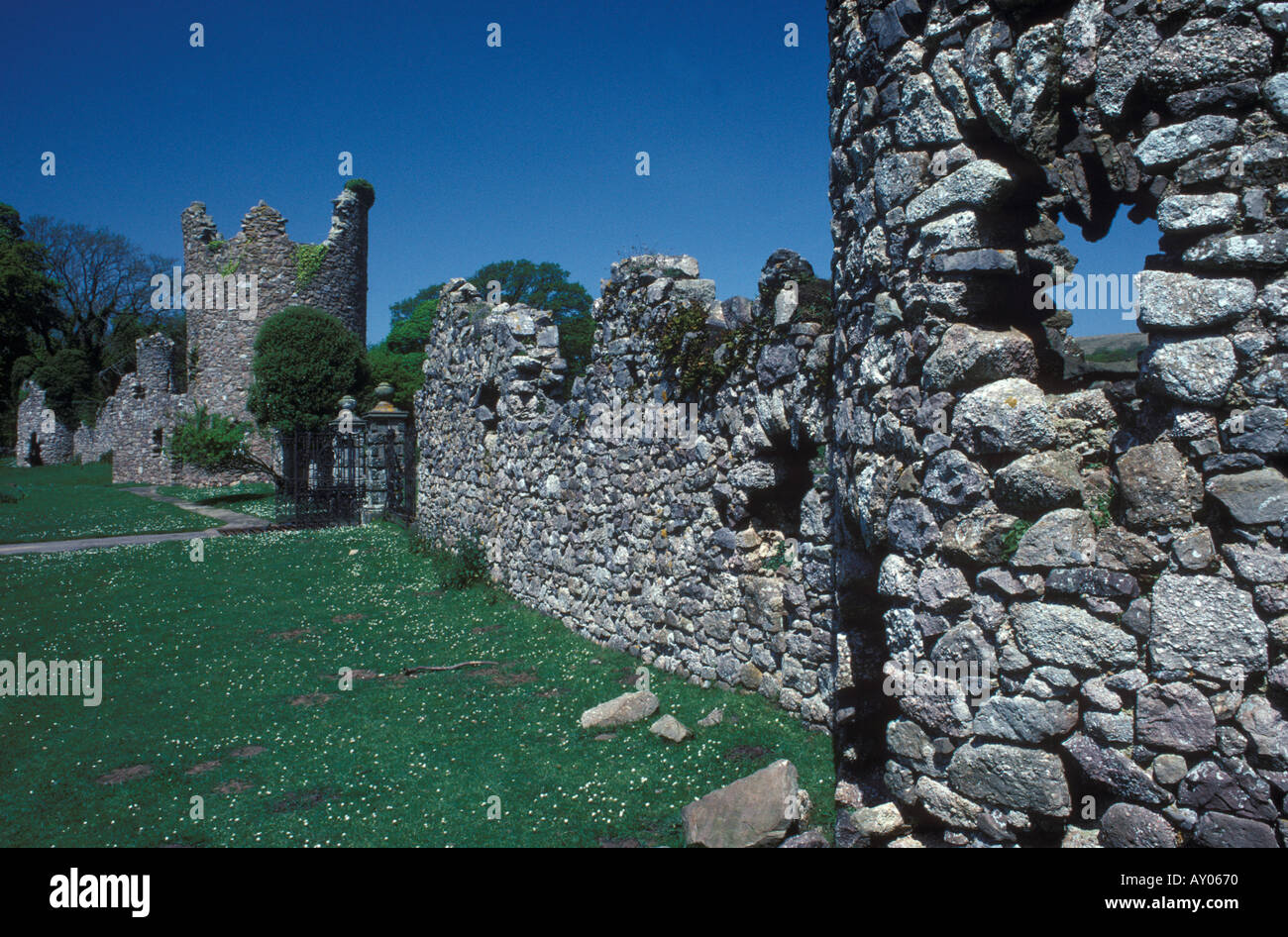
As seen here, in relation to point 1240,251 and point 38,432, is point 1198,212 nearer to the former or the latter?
point 1240,251

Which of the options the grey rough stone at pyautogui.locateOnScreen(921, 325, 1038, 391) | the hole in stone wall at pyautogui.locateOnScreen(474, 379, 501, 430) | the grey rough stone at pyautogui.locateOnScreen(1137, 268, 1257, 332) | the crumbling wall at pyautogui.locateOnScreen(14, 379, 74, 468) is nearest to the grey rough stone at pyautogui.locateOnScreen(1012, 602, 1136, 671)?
the grey rough stone at pyautogui.locateOnScreen(921, 325, 1038, 391)

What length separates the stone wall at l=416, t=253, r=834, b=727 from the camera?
6066 millimetres

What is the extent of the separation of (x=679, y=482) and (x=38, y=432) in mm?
48647

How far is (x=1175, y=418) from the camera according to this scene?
2822 mm

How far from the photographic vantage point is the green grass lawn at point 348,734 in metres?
5.14

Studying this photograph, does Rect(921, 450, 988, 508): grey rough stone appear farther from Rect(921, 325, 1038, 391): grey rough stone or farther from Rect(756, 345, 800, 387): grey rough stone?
Rect(756, 345, 800, 387): grey rough stone

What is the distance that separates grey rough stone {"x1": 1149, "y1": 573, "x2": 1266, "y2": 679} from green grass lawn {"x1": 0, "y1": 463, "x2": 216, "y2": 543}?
19735 mm

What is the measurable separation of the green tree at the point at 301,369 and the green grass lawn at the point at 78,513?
4190 millimetres

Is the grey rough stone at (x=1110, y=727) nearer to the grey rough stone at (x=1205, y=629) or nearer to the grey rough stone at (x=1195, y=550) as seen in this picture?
the grey rough stone at (x=1205, y=629)

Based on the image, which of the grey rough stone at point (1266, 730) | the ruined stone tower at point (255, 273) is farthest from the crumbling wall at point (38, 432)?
the grey rough stone at point (1266, 730)

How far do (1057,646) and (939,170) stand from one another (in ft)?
6.51

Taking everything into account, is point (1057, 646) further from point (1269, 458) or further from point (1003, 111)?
point (1003, 111)
